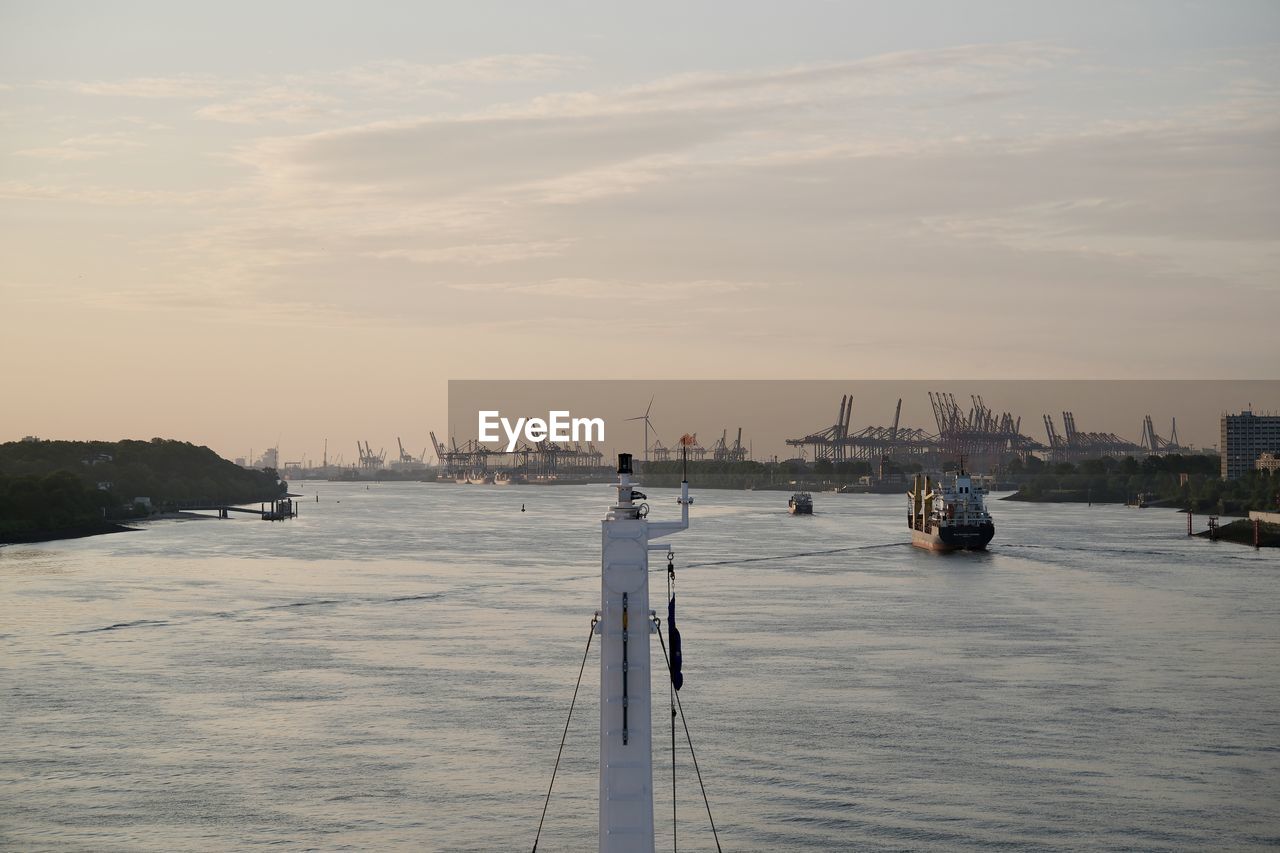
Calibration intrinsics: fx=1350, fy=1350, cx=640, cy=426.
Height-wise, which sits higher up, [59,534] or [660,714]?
[59,534]

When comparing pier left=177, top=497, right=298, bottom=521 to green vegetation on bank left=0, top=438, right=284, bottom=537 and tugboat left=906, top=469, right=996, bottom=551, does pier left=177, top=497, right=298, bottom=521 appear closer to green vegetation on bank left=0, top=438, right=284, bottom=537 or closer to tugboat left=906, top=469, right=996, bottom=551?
green vegetation on bank left=0, top=438, right=284, bottom=537

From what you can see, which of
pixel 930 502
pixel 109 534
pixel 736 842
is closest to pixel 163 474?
pixel 109 534

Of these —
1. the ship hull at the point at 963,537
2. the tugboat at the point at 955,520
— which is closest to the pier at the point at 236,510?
the tugboat at the point at 955,520

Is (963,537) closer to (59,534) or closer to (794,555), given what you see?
(794,555)

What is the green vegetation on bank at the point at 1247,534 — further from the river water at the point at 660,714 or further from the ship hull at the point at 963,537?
the river water at the point at 660,714

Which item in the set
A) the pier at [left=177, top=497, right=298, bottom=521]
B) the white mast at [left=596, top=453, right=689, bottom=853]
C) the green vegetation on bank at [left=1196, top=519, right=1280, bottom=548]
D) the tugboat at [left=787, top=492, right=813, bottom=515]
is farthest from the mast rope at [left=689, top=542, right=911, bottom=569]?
the pier at [left=177, top=497, right=298, bottom=521]

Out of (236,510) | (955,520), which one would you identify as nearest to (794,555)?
(955,520)
